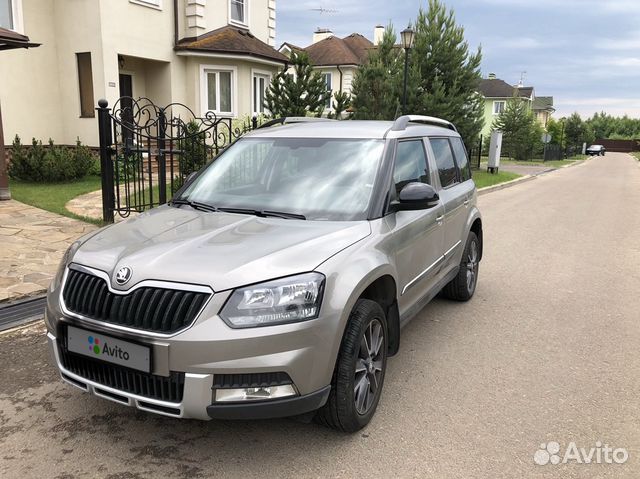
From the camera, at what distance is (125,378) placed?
2732 millimetres

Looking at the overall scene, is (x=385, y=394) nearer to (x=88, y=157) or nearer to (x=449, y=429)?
→ (x=449, y=429)

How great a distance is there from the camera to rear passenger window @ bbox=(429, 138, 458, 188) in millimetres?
4852

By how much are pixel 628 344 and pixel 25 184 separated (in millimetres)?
13004

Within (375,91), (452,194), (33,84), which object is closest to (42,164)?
(33,84)

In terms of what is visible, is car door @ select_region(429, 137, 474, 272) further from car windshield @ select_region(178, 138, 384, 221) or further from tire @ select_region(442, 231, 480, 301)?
car windshield @ select_region(178, 138, 384, 221)

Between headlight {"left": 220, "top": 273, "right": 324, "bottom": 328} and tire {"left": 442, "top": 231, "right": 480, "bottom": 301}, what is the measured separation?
309cm

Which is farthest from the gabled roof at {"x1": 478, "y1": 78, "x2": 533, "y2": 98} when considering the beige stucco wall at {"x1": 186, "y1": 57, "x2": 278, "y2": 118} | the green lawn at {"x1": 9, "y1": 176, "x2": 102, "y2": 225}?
the green lawn at {"x1": 9, "y1": 176, "x2": 102, "y2": 225}

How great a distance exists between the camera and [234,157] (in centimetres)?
438

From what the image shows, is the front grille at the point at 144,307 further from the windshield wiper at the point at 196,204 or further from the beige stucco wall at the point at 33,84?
the beige stucco wall at the point at 33,84

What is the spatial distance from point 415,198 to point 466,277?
2324mm

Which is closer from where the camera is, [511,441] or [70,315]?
[70,315]

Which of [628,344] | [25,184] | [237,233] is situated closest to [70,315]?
[237,233]

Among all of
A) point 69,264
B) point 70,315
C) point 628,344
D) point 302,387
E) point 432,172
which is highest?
point 432,172

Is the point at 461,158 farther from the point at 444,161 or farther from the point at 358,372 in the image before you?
the point at 358,372
